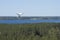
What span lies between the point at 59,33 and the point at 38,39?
65.7 inches

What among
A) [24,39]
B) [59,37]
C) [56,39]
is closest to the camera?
[24,39]

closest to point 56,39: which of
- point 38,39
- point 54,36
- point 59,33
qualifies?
point 54,36

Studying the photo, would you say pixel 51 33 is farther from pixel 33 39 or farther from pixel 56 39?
pixel 33 39

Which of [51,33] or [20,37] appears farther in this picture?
[51,33]

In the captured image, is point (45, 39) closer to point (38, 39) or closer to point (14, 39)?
point (38, 39)

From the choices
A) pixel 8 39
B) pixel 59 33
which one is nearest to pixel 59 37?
pixel 59 33

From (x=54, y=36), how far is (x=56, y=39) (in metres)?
0.18

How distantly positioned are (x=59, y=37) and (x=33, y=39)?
70.0 inches

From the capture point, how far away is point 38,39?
8.59 metres

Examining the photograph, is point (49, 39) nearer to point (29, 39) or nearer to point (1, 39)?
point (29, 39)

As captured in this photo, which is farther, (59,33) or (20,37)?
(59,33)

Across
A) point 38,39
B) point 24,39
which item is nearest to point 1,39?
point 24,39

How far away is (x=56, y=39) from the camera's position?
8.45 meters

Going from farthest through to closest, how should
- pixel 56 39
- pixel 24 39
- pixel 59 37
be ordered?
pixel 59 37, pixel 56 39, pixel 24 39
